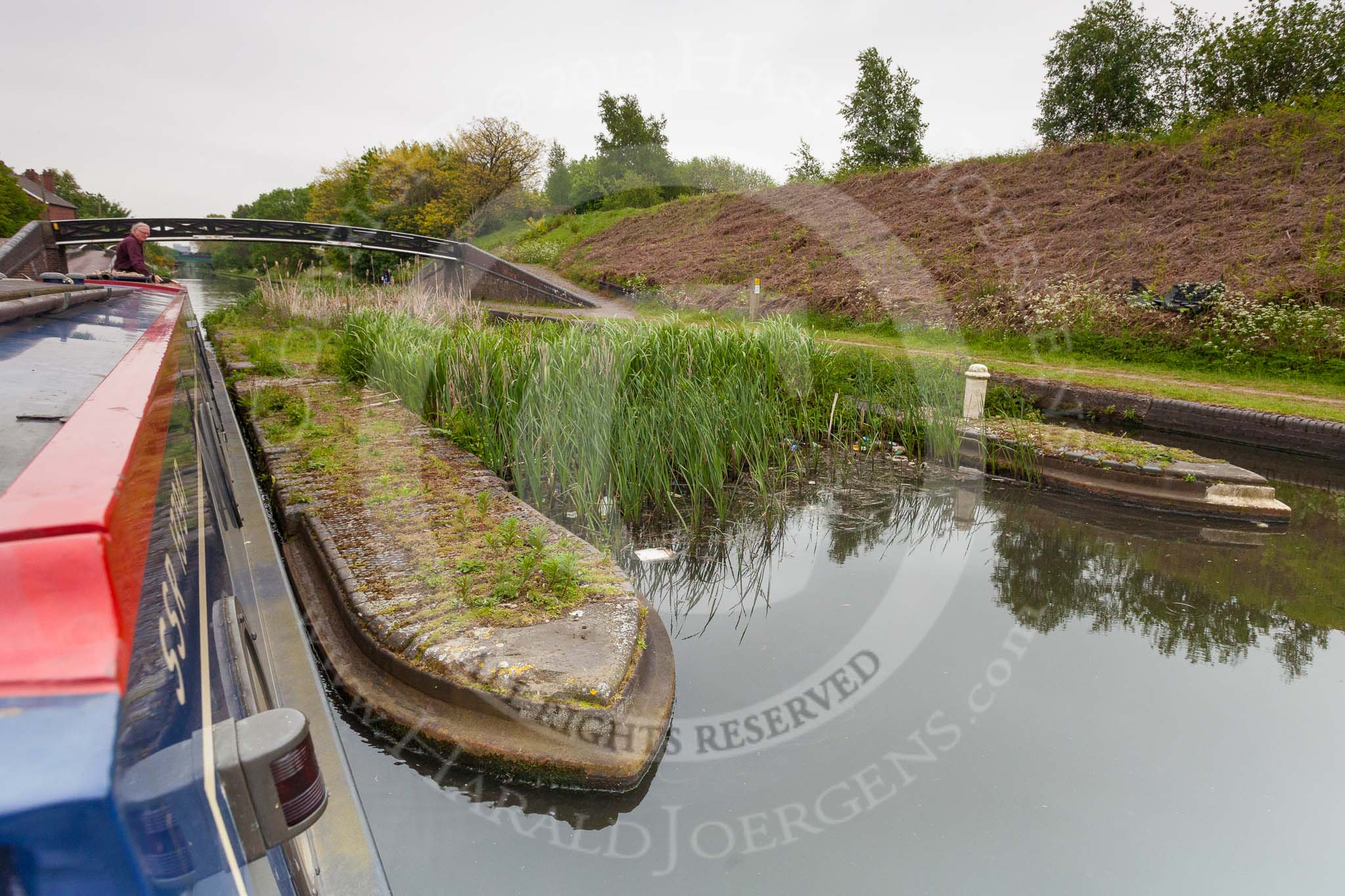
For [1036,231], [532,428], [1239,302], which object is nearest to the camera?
[532,428]

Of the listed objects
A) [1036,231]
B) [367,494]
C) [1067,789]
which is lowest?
[1067,789]

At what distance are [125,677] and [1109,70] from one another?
28463 millimetres

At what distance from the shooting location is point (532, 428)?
475 centimetres

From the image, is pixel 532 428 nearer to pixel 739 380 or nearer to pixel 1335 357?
pixel 739 380

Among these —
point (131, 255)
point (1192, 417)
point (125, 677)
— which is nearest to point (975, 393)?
point (1192, 417)

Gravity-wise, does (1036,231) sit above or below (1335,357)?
above

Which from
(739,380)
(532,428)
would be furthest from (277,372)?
(739,380)

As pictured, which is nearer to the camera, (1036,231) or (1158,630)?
(1158,630)

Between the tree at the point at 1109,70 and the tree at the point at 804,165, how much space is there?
7600 mm

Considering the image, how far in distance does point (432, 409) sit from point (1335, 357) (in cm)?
1044

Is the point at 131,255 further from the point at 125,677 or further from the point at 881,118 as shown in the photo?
the point at 881,118

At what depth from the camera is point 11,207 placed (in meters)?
26.9

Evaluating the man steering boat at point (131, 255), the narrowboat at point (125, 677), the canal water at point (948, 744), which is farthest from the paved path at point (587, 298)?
the narrowboat at point (125, 677)

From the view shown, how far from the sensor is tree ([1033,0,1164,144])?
2239 centimetres
